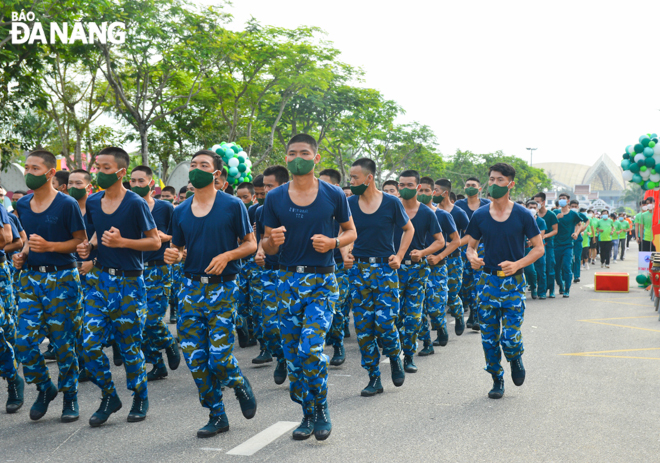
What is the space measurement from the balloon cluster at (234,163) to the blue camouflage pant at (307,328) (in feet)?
20.3

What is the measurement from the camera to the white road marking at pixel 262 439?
487 cm

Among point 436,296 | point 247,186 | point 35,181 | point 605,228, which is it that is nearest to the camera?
point 35,181

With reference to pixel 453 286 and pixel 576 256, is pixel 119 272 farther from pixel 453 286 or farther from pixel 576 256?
pixel 576 256

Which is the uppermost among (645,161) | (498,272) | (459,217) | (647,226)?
(645,161)

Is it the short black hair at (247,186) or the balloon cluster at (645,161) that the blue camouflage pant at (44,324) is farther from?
the balloon cluster at (645,161)

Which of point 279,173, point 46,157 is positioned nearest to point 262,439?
point 46,157

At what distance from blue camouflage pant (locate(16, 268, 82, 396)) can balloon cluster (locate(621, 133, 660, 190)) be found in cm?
1207

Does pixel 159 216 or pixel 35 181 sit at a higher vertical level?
pixel 35 181

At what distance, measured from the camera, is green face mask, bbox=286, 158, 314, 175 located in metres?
5.24

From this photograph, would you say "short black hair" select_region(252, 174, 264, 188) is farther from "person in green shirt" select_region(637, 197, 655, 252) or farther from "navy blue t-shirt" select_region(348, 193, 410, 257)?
"person in green shirt" select_region(637, 197, 655, 252)

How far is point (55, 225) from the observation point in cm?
575

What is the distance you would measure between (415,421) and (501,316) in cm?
155

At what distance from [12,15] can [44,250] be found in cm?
999

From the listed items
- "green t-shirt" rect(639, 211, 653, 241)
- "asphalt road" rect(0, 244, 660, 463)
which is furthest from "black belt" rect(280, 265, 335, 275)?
"green t-shirt" rect(639, 211, 653, 241)
